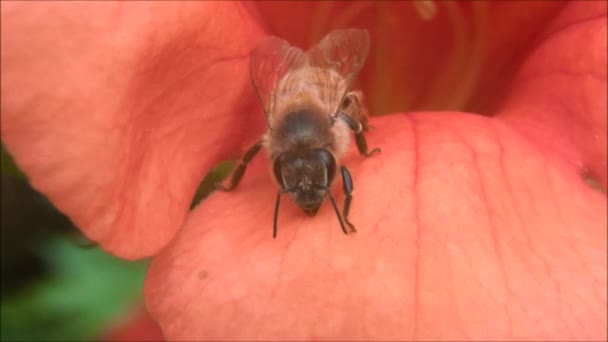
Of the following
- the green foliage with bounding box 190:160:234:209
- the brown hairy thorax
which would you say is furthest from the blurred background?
the brown hairy thorax


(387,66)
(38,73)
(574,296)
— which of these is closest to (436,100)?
(387,66)

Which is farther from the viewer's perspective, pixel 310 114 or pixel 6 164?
pixel 6 164

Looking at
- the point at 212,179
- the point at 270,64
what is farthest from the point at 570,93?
the point at 212,179

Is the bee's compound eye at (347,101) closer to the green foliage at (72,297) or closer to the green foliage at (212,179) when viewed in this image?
the green foliage at (212,179)

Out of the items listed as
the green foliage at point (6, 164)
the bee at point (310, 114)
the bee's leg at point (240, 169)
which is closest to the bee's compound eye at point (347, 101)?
the bee at point (310, 114)

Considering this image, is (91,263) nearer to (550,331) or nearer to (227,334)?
(227,334)

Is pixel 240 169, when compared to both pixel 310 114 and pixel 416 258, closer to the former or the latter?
pixel 310 114

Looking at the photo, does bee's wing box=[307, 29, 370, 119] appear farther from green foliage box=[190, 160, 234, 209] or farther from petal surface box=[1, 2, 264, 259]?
green foliage box=[190, 160, 234, 209]
